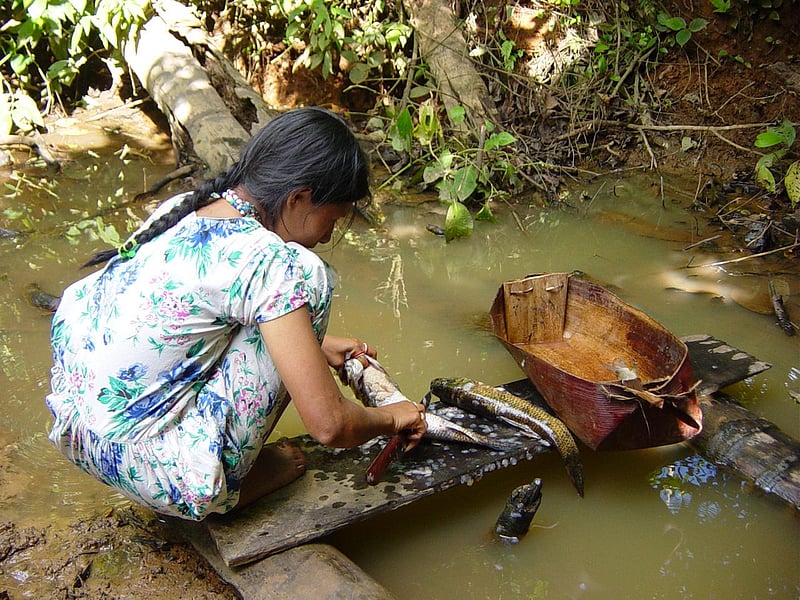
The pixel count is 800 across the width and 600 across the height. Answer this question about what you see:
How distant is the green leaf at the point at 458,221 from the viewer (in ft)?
15.0

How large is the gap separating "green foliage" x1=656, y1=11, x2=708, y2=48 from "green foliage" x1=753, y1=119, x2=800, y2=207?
1.30m

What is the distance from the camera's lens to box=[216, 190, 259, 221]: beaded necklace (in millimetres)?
1975

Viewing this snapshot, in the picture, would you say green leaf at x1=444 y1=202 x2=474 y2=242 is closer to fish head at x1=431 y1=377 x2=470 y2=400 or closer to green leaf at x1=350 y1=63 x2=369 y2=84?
fish head at x1=431 y1=377 x2=470 y2=400

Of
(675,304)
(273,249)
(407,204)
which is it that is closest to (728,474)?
(675,304)

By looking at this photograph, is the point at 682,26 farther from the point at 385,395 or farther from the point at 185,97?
the point at 385,395

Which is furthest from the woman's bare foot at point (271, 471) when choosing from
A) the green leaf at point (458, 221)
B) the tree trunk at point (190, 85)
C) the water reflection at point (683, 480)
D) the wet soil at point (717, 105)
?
the wet soil at point (717, 105)

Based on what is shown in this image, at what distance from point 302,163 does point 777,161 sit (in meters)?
4.73

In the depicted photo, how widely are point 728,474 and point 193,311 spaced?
2199 millimetres

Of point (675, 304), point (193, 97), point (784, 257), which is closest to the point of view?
point (675, 304)

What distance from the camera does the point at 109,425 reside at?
2.03 m

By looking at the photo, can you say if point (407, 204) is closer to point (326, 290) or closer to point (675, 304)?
point (675, 304)

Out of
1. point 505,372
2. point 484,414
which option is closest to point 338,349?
point 484,414

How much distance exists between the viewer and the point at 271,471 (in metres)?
2.42

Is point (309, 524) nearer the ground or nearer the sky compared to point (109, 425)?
nearer the ground
